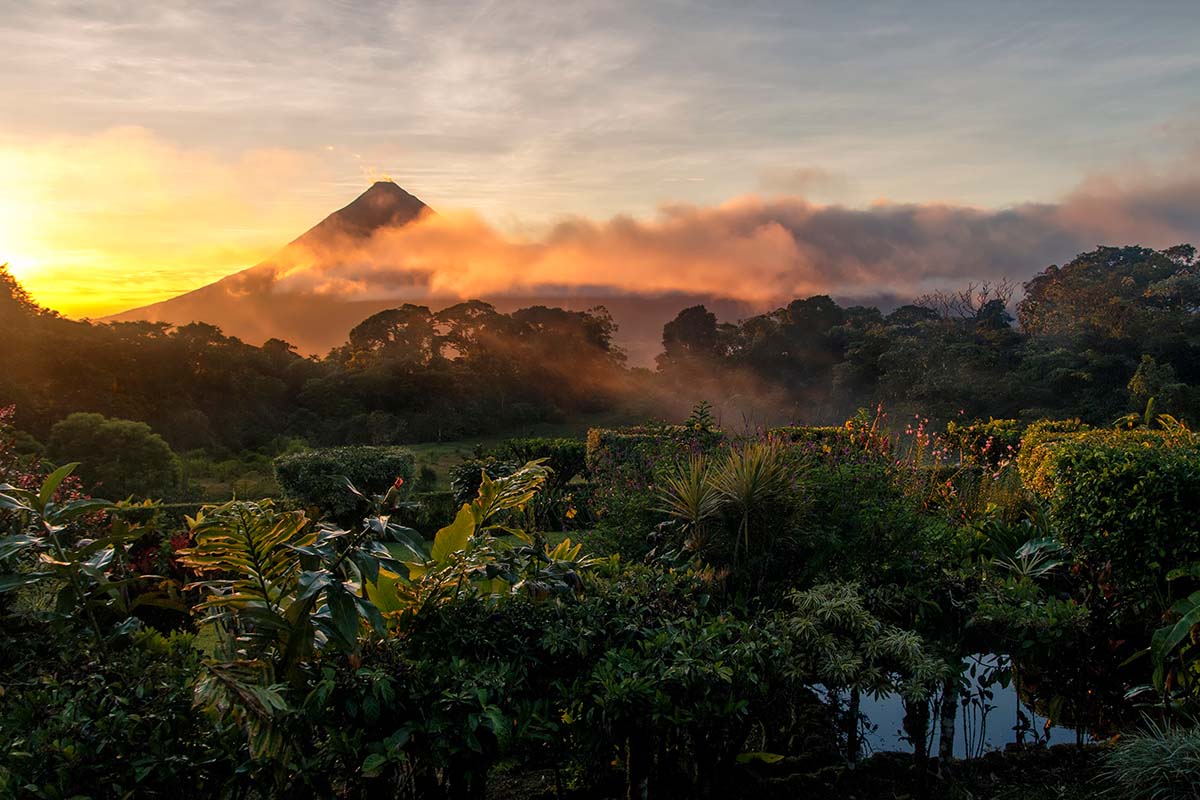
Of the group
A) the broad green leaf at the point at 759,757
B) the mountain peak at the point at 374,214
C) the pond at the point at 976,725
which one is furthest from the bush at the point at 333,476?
the mountain peak at the point at 374,214

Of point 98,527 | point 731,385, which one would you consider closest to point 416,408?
point 731,385

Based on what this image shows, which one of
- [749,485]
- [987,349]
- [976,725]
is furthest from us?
[987,349]

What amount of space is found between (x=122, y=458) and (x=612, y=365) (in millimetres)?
22239

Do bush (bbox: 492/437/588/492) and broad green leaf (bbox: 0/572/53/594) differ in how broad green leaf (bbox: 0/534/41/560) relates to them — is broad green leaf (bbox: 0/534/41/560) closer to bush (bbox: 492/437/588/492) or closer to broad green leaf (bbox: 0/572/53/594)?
broad green leaf (bbox: 0/572/53/594)

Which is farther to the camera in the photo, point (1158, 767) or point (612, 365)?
point (612, 365)

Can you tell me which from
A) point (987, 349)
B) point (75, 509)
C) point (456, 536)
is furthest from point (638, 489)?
point (987, 349)

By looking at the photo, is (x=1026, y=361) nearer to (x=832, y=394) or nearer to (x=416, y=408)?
(x=832, y=394)

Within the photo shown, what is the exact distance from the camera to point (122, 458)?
15.8 metres

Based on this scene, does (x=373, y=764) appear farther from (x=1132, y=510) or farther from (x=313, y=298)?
(x=313, y=298)

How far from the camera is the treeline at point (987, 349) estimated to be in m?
23.9

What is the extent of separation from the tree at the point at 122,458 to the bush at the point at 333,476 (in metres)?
4.88

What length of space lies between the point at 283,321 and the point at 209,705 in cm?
3473

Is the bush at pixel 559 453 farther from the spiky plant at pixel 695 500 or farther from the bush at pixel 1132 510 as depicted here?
the bush at pixel 1132 510

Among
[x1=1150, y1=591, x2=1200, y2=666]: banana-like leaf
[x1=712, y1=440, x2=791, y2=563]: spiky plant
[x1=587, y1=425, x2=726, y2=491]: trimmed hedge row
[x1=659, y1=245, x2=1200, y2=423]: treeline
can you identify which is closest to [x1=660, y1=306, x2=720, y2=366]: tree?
[x1=659, y1=245, x2=1200, y2=423]: treeline
